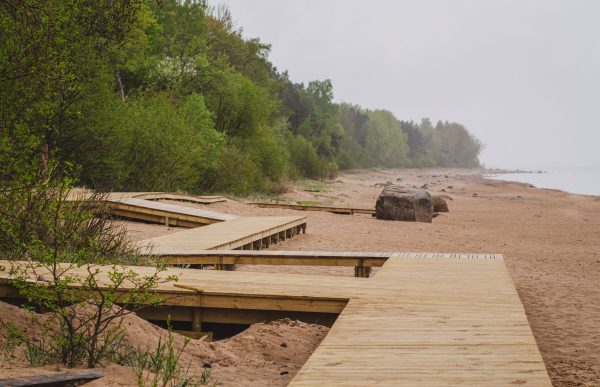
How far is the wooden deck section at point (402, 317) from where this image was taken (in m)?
4.41

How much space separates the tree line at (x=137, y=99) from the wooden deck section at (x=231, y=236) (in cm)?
168

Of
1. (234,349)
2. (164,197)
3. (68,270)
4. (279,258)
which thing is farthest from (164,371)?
(164,197)

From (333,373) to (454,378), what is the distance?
31.3 inches

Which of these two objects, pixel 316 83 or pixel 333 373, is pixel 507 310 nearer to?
pixel 333 373

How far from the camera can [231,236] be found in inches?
521

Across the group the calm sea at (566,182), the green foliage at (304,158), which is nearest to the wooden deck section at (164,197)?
the green foliage at (304,158)

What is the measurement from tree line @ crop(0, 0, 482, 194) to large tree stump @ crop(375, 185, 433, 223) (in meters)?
7.35

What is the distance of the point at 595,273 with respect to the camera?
13414 millimetres

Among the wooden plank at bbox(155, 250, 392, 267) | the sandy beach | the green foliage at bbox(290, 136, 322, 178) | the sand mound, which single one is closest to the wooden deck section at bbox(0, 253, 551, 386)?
the sand mound

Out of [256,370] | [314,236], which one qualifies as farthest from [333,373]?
[314,236]

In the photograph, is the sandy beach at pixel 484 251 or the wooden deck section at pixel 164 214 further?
the wooden deck section at pixel 164 214

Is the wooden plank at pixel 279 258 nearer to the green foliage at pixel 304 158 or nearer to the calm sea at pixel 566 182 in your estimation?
the green foliage at pixel 304 158

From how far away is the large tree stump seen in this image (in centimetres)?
2373

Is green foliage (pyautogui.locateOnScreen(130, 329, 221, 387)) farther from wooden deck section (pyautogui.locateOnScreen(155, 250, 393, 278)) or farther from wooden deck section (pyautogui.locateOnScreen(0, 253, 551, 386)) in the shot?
wooden deck section (pyautogui.locateOnScreen(155, 250, 393, 278))
